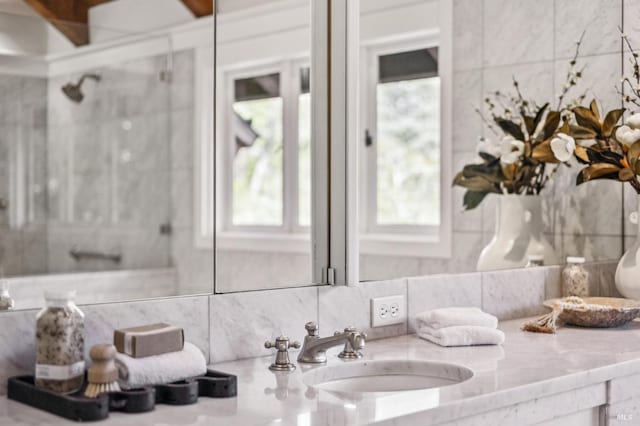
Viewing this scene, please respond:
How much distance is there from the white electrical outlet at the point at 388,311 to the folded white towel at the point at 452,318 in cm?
5

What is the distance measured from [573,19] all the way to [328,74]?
3.84ft

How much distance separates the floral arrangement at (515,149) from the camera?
259 cm

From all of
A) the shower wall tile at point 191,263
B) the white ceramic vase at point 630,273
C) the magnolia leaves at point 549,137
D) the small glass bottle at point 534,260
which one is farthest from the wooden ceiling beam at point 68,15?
the white ceramic vase at point 630,273

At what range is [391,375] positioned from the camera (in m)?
1.83

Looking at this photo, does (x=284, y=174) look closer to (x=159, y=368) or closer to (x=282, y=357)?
(x=282, y=357)

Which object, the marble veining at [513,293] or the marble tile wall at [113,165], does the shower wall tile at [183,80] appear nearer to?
the marble tile wall at [113,165]

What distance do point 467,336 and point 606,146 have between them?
0.97 metres

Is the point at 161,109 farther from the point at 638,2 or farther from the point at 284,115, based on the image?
the point at 638,2

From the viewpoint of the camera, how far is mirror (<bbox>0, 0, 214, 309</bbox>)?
2.44m

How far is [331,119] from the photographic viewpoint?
2.09 metres

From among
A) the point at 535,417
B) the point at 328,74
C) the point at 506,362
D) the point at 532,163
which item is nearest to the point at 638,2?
the point at 532,163

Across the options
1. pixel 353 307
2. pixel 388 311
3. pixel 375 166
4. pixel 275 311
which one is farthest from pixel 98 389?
pixel 375 166

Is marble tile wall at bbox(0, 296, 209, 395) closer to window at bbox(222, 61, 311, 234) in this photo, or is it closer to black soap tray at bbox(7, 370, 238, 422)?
black soap tray at bbox(7, 370, 238, 422)

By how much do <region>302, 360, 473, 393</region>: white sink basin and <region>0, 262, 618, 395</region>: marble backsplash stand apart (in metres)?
0.20
